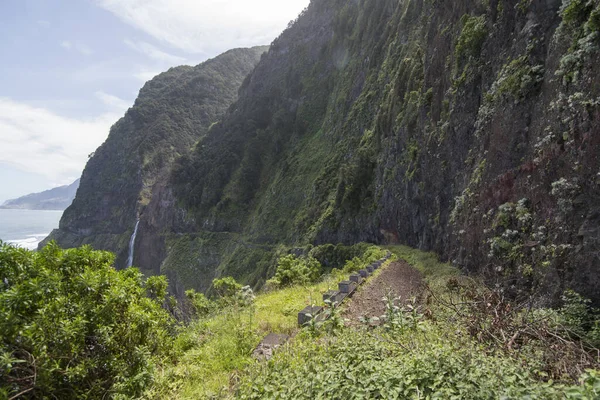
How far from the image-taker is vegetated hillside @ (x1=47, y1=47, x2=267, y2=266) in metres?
101

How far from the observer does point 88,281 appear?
4340mm

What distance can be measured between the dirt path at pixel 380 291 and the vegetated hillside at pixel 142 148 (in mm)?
89249

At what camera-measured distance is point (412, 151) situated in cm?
2256

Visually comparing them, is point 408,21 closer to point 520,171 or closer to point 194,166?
point 520,171

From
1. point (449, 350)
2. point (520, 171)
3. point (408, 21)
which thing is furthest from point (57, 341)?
point (408, 21)

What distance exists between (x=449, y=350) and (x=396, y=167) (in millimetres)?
22385

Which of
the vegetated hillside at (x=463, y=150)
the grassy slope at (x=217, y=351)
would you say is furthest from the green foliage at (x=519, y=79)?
the grassy slope at (x=217, y=351)

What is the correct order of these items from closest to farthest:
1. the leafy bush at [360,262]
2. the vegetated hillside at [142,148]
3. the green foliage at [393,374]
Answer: the green foliage at [393,374]
the leafy bush at [360,262]
the vegetated hillside at [142,148]

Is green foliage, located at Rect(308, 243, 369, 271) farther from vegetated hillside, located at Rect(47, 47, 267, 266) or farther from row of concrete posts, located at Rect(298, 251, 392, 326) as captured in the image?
vegetated hillside, located at Rect(47, 47, 267, 266)


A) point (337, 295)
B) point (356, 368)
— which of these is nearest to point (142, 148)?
point (337, 295)

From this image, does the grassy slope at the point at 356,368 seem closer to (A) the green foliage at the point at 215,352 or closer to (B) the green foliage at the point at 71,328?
(A) the green foliage at the point at 215,352

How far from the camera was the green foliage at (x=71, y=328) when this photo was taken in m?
3.68

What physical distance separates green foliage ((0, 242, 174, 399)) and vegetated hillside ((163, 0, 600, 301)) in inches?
323

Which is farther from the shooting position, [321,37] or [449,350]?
[321,37]
